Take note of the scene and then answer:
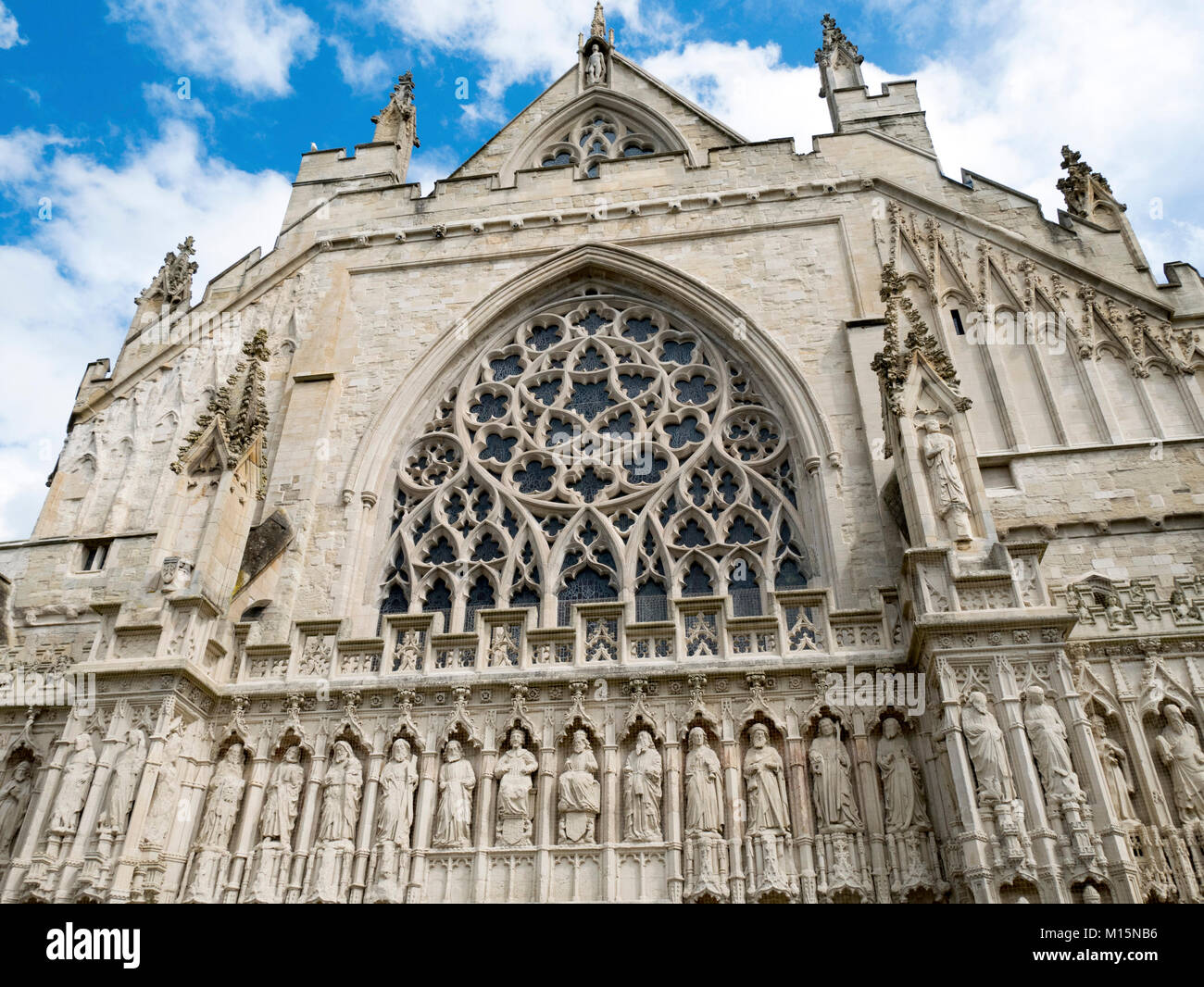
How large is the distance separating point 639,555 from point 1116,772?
534cm

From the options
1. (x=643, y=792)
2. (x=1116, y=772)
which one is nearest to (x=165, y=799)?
(x=643, y=792)

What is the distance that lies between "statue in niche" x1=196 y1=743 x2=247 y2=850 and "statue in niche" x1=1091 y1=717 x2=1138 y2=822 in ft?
25.0

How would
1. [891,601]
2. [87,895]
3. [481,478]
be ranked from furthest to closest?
[481,478], [891,601], [87,895]

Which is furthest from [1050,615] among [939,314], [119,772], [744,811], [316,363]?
[316,363]

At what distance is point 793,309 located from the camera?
44.1 feet

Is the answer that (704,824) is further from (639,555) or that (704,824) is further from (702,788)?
(639,555)

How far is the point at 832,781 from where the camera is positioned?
8828mm

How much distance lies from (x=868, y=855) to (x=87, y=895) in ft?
21.2

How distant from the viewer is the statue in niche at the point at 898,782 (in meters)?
8.45

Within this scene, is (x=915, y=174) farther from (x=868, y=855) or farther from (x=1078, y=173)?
(x=868, y=855)

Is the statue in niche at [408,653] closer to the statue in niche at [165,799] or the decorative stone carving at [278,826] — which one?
the decorative stone carving at [278,826]

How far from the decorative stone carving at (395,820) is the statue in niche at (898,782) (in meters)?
4.23

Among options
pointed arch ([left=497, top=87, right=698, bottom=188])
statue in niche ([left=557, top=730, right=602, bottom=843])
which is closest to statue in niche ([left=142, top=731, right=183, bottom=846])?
statue in niche ([left=557, top=730, right=602, bottom=843])

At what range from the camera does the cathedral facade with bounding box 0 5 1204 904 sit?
854 centimetres
